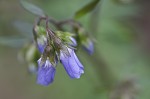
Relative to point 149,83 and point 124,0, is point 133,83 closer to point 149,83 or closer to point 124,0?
point 149,83

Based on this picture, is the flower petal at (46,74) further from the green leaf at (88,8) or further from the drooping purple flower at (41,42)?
the green leaf at (88,8)

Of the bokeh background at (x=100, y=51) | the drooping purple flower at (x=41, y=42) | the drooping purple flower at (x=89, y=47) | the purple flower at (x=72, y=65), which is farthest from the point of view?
the bokeh background at (x=100, y=51)

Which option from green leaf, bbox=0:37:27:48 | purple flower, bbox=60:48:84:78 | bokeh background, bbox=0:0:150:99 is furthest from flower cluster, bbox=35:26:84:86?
green leaf, bbox=0:37:27:48

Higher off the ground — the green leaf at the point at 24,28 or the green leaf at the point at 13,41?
the green leaf at the point at 24,28

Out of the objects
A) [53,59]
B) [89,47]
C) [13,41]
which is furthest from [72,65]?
[13,41]

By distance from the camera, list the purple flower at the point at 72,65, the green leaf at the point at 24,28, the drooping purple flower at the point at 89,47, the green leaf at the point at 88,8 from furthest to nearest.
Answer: the green leaf at the point at 24,28
the drooping purple flower at the point at 89,47
the green leaf at the point at 88,8
the purple flower at the point at 72,65

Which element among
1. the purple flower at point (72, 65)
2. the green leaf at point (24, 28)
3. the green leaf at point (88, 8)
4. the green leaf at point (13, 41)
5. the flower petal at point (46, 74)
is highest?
the green leaf at point (88, 8)

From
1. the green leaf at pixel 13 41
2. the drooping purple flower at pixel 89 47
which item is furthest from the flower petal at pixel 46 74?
the green leaf at pixel 13 41
